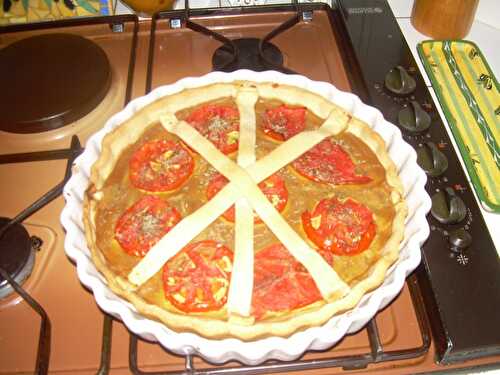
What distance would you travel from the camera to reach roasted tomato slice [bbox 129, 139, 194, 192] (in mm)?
1503

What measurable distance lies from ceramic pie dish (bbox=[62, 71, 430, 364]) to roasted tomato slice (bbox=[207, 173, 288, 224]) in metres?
0.38

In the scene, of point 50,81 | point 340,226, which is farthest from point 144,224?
point 50,81

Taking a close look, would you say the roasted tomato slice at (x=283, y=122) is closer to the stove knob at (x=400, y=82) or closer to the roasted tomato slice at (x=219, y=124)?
the roasted tomato slice at (x=219, y=124)

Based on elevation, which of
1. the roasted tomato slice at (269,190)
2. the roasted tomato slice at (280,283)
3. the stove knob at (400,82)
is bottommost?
the roasted tomato slice at (280,283)

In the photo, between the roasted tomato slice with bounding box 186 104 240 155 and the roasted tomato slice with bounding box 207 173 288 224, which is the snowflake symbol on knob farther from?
the roasted tomato slice with bounding box 186 104 240 155

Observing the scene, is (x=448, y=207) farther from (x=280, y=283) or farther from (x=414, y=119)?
(x=280, y=283)

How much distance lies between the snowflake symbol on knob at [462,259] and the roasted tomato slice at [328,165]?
0.38 meters

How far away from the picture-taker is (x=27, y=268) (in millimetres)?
1393

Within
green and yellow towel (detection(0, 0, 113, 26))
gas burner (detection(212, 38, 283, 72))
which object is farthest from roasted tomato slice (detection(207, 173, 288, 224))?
green and yellow towel (detection(0, 0, 113, 26))

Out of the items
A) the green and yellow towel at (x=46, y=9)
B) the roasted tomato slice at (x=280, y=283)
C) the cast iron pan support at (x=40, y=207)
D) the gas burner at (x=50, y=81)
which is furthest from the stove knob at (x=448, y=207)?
the green and yellow towel at (x=46, y=9)

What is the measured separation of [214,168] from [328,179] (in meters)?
0.38

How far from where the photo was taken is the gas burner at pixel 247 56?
1923 millimetres

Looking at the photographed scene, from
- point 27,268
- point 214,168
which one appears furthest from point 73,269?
point 214,168

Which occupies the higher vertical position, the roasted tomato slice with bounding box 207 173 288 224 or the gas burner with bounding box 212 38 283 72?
the gas burner with bounding box 212 38 283 72
